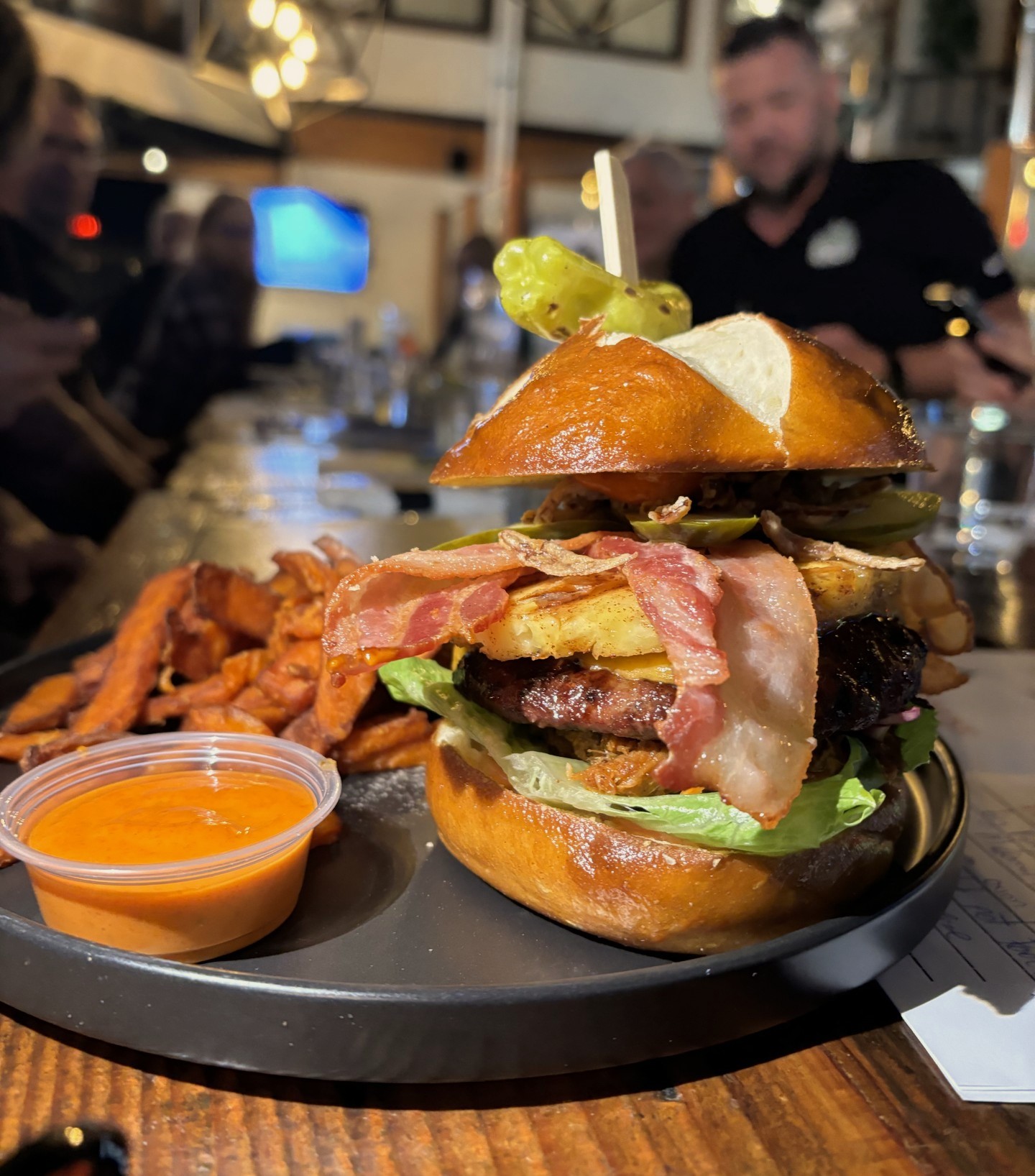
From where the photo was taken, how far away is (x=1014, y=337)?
13.3 ft

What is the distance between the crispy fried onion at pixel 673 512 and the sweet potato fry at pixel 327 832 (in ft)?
2.12

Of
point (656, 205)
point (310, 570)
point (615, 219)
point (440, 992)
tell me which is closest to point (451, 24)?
point (656, 205)

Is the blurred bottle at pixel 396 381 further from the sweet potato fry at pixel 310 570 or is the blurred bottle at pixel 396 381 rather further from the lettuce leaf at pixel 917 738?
the lettuce leaf at pixel 917 738

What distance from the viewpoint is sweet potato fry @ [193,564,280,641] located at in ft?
5.41

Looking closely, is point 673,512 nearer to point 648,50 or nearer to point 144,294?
point 144,294

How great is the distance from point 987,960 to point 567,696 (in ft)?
2.01

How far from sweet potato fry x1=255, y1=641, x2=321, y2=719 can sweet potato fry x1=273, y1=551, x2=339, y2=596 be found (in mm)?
128

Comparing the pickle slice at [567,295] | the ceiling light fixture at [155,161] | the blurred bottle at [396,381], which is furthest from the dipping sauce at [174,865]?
the ceiling light fixture at [155,161]

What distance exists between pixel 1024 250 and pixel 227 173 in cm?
873

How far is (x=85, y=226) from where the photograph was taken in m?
4.55

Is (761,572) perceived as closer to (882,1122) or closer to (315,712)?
(882,1122)

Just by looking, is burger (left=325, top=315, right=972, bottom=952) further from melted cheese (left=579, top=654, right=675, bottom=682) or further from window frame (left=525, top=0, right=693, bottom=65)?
window frame (left=525, top=0, right=693, bottom=65)

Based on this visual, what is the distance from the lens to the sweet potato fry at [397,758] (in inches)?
61.3

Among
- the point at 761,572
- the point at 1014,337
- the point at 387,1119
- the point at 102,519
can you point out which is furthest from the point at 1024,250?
the point at 387,1119
